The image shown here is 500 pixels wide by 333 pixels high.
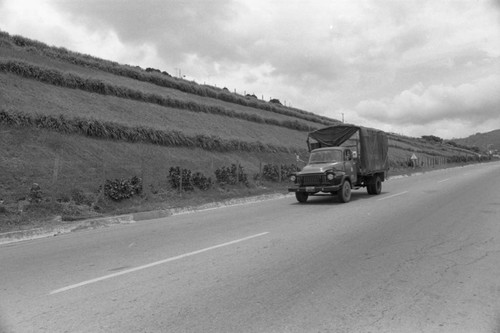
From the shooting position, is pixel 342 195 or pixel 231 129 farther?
pixel 231 129

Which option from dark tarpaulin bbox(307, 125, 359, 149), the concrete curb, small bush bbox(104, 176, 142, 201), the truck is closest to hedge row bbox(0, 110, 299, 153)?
small bush bbox(104, 176, 142, 201)

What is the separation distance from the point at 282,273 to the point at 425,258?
2540 mm

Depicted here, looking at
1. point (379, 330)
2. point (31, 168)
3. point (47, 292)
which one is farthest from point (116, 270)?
point (31, 168)

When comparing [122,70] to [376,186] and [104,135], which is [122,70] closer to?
[104,135]

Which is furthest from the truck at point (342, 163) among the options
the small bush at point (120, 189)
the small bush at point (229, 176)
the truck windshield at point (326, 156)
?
the small bush at point (120, 189)

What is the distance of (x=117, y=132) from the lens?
2175 cm

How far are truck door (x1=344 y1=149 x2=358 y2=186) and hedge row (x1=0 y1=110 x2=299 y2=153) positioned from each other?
1286cm

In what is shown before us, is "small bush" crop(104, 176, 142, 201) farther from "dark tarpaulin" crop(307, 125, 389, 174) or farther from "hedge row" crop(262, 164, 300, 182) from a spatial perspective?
"hedge row" crop(262, 164, 300, 182)

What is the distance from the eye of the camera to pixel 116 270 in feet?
19.9

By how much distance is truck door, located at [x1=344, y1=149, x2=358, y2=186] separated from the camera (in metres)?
15.1

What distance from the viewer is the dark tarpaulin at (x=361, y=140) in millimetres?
16781

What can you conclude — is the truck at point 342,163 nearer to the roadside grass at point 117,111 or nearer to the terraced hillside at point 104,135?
the terraced hillside at point 104,135

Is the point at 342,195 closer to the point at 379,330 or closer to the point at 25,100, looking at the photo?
the point at 379,330

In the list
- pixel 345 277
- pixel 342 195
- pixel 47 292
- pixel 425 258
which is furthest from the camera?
pixel 342 195
